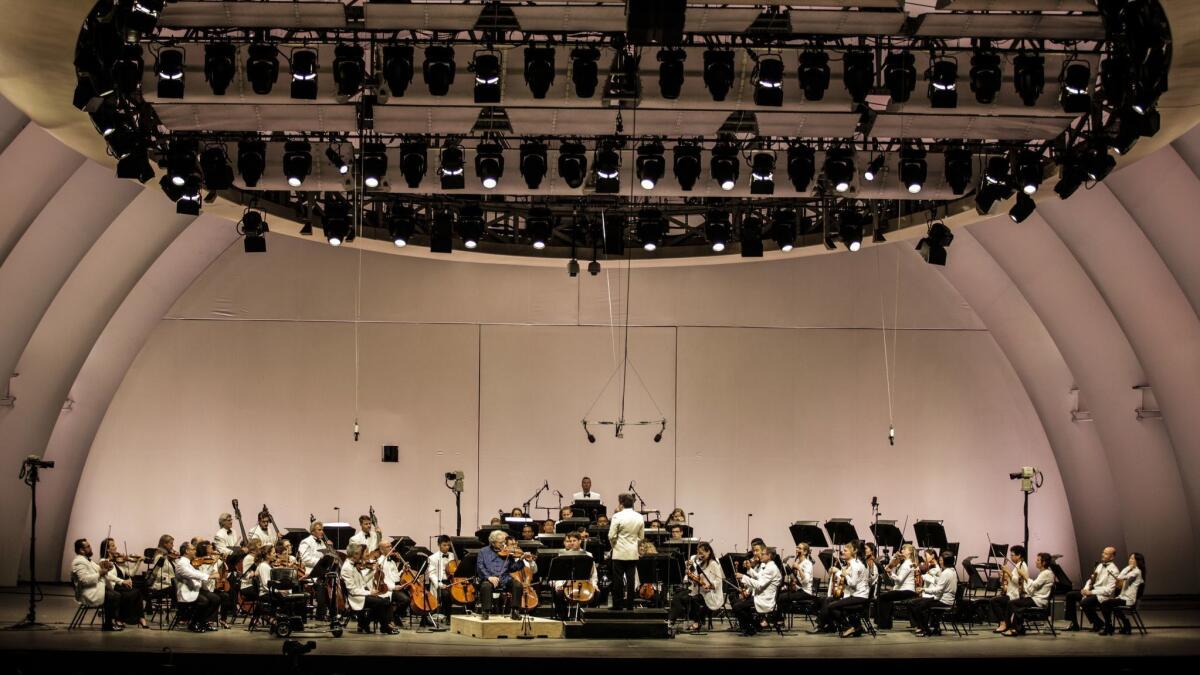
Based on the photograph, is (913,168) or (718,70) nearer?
(718,70)

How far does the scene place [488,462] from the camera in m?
22.4

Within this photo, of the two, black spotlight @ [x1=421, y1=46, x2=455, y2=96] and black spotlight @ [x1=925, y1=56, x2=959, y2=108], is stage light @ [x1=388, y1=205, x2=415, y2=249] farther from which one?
black spotlight @ [x1=925, y1=56, x2=959, y2=108]

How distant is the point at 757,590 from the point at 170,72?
8967mm

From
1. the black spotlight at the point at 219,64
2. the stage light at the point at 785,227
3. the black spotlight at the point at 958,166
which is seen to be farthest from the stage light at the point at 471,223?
the black spotlight at the point at 958,166

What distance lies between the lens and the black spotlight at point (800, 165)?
1488cm

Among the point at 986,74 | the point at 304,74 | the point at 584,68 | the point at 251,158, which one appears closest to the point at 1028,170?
the point at 986,74

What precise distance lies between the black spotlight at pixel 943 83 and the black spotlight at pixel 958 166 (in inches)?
83.5

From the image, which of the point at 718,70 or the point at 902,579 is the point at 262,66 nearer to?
the point at 718,70

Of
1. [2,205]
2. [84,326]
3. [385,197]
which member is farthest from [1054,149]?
[84,326]

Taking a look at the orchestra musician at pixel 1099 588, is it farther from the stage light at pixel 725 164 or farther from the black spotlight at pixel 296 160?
the black spotlight at pixel 296 160

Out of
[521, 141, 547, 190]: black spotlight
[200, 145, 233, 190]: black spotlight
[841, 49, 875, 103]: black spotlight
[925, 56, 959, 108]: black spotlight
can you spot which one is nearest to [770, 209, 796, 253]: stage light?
[521, 141, 547, 190]: black spotlight

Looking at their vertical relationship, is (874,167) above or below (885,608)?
above

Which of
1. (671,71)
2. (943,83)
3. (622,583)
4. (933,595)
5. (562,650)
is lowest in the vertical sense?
(562,650)

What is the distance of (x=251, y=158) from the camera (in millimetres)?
14805
